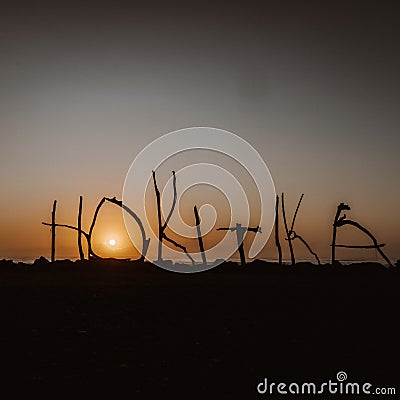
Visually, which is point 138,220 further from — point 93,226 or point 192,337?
point 192,337

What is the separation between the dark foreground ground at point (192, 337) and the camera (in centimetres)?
1150

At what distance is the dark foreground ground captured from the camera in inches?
453

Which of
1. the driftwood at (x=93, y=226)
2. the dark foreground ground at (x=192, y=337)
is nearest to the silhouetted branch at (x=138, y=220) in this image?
the driftwood at (x=93, y=226)

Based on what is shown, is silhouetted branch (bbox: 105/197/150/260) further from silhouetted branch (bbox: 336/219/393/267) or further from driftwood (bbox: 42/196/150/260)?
silhouetted branch (bbox: 336/219/393/267)

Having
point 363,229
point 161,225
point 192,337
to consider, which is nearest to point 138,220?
point 161,225

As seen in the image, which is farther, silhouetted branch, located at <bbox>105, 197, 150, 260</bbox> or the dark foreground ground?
silhouetted branch, located at <bbox>105, 197, 150, 260</bbox>

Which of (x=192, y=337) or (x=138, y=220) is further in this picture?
(x=138, y=220)

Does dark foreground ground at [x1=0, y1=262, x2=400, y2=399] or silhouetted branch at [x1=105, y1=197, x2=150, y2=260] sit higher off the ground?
silhouetted branch at [x1=105, y1=197, x2=150, y2=260]

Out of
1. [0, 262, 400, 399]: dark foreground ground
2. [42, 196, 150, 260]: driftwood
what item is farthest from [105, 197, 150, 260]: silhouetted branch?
[0, 262, 400, 399]: dark foreground ground

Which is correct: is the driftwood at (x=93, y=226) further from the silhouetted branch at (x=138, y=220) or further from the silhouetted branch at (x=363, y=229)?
the silhouetted branch at (x=363, y=229)

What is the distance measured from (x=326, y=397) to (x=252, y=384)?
1.32m

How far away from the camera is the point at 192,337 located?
15961mm

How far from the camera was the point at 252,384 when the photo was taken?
37.2 feet

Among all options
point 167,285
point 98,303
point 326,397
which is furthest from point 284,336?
point 167,285
